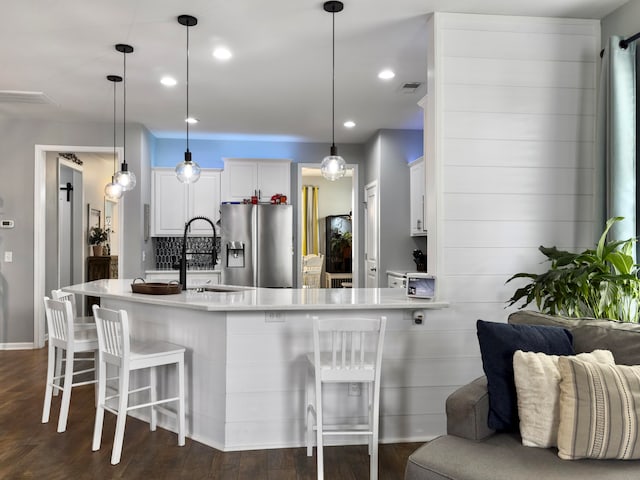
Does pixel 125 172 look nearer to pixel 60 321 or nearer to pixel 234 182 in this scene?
pixel 60 321

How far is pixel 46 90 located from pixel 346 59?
2915 millimetres

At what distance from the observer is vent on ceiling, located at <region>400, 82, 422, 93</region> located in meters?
4.64

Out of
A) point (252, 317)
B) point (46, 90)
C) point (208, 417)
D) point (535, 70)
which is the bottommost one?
point (208, 417)

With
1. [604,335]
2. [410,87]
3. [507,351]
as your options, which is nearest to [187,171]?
[410,87]

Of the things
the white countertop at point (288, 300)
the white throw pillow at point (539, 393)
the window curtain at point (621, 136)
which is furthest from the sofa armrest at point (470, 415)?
the window curtain at point (621, 136)

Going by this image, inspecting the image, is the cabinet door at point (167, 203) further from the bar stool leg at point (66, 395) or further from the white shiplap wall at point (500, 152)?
the white shiplap wall at point (500, 152)

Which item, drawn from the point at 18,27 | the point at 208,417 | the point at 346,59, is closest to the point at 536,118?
the point at 346,59

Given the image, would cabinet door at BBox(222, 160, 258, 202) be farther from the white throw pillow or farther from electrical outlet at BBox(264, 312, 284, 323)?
the white throw pillow

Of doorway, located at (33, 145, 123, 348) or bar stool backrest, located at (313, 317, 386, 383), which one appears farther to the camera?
doorway, located at (33, 145, 123, 348)

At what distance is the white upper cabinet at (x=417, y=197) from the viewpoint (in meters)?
5.87

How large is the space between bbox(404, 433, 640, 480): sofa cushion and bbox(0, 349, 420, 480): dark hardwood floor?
92 centimetres

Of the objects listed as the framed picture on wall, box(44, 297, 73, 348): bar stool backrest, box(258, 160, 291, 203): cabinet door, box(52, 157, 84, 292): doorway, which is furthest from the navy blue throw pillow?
the framed picture on wall

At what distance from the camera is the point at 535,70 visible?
3381 mm

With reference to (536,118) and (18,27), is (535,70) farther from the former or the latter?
(18,27)
